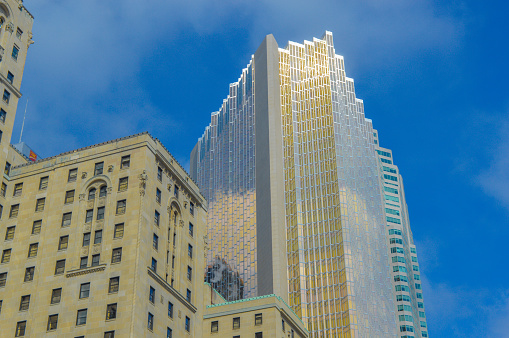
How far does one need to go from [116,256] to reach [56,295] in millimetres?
10072

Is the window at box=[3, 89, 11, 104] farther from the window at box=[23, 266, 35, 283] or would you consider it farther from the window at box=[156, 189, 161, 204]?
the window at box=[156, 189, 161, 204]

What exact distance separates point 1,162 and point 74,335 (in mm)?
30893

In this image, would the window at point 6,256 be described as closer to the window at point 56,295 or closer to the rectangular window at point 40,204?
the rectangular window at point 40,204

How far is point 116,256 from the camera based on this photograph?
316 ft

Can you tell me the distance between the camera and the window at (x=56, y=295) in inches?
3782

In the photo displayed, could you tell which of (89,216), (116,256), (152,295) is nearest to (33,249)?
(89,216)

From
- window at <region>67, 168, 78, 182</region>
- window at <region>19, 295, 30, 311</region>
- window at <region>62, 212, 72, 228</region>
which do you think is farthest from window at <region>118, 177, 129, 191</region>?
window at <region>19, 295, 30, 311</region>

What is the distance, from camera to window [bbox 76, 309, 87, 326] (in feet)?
303

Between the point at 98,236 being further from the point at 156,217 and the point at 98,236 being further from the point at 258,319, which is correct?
the point at 258,319

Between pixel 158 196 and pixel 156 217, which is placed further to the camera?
pixel 158 196

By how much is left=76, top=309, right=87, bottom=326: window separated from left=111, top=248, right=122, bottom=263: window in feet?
25.6

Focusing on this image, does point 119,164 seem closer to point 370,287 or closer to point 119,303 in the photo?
point 119,303

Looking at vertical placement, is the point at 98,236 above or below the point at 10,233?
below

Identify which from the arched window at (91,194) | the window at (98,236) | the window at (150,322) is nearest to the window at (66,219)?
the arched window at (91,194)
